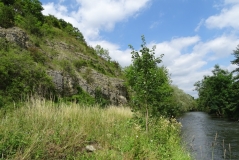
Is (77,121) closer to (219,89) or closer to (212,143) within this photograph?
(212,143)

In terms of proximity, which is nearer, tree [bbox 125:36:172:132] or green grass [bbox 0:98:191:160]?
green grass [bbox 0:98:191:160]

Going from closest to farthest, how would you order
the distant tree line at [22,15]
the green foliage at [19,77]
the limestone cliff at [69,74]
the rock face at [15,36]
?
1. the green foliage at [19,77]
2. the rock face at [15,36]
3. the limestone cliff at [69,74]
4. the distant tree line at [22,15]

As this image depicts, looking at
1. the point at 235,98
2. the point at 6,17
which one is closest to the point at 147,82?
the point at 6,17

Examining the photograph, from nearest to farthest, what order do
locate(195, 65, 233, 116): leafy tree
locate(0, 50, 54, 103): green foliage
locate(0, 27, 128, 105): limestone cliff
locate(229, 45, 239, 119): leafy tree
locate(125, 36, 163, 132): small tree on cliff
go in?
locate(125, 36, 163, 132): small tree on cliff < locate(0, 50, 54, 103): green foliage < locate(0, 27, 128, 105): limestone cliff < locate(229, 45, 239, 119): leafy tree < locate(195, 65, 233, 116): leafy tree

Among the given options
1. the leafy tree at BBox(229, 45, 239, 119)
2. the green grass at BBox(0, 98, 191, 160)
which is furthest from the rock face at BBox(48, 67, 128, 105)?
the leafy tree at BBox(229, 45, 239, 119)

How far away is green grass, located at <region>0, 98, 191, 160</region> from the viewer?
13.4ft

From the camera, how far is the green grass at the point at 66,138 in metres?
4.09

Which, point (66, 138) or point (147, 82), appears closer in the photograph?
point (66, 138)

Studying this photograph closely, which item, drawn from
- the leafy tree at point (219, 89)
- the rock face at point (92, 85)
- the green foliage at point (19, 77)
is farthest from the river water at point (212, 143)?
the leafy tree at point (219, 89)

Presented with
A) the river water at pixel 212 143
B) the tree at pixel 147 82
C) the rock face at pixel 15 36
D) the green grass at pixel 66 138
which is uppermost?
the rock face at pixel 15 36

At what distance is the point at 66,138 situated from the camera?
4.97m

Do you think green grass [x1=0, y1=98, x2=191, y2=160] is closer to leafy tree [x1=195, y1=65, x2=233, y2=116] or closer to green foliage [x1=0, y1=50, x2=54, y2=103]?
green foliage [x1=0, y1=50, x2=54, y2=103]

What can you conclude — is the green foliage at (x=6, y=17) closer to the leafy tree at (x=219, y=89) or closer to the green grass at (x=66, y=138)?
the green grass at (x=66, y=138)

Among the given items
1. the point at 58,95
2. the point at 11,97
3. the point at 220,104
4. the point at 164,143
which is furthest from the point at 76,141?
the point at 220,104
